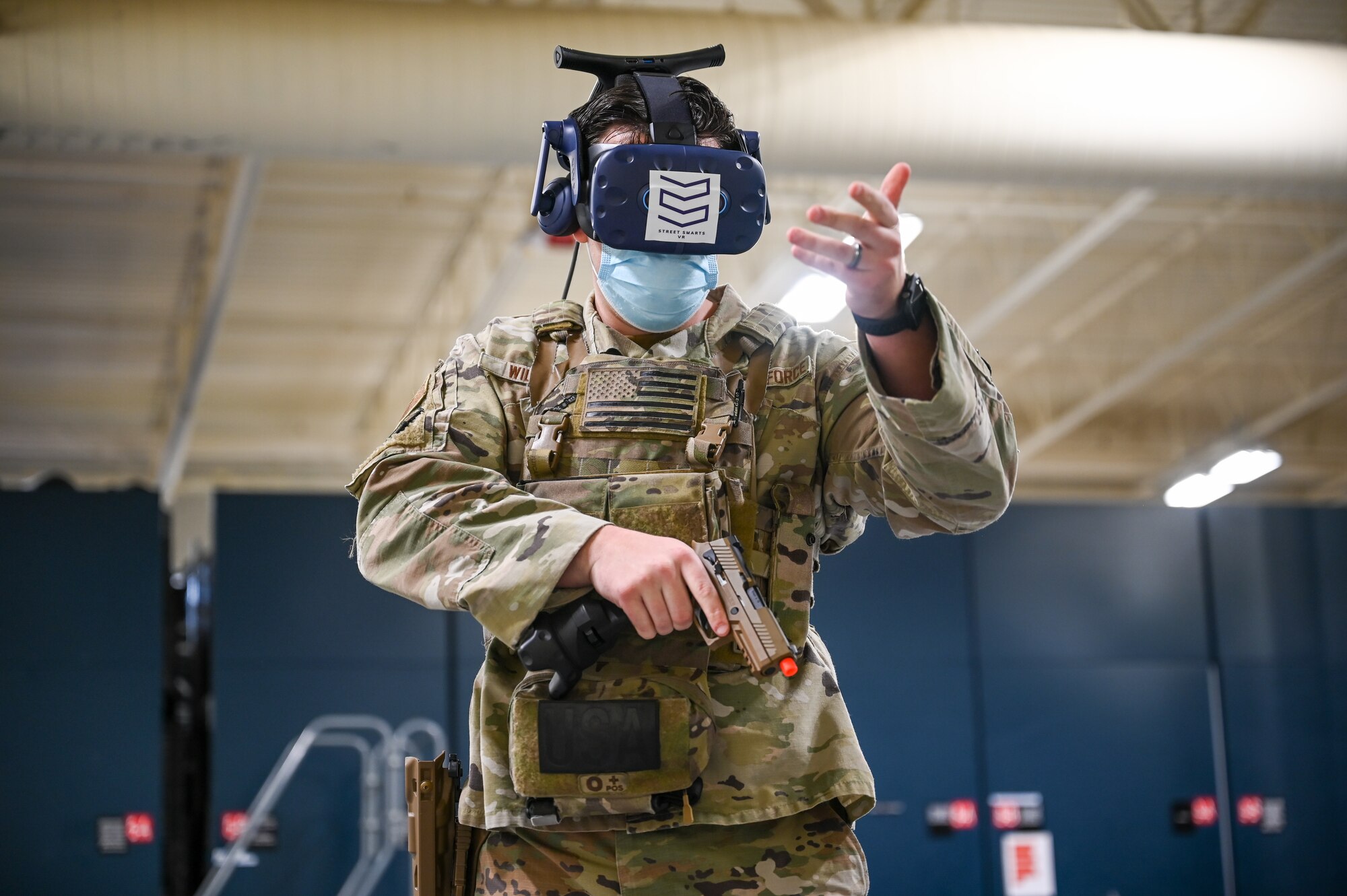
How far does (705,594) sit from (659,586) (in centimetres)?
4

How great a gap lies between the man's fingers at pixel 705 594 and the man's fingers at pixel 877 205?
1.07 ft

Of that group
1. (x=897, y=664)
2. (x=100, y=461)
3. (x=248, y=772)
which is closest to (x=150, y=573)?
(x=248, y=772)

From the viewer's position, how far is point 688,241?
1.37 metres

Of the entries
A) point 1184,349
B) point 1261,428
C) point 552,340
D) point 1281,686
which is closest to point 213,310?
point 1281,686

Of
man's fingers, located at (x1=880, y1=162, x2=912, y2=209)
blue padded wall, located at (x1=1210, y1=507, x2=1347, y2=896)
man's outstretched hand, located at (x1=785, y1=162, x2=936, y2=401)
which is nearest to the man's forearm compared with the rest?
man's outstretched hand, located at (x1=785, y1=162, x2=936, y2=401)

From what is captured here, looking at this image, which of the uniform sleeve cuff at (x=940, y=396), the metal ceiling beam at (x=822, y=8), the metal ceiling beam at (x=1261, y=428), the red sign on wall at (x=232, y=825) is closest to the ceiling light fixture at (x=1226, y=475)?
the metal ceiling beam at (x=822, y=8)

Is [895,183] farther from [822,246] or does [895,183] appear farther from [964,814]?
[964,814]

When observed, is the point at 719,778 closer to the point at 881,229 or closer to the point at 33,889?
the point at 881,229

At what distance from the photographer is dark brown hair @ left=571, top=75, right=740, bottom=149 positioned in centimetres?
146

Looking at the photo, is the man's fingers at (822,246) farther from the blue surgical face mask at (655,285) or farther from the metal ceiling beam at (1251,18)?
the metal ceiling beam at (1251,18)

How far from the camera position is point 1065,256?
10.4 meters

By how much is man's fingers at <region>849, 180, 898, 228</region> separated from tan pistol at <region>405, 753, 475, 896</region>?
0.72 meters

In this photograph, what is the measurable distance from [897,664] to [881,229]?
5.83m

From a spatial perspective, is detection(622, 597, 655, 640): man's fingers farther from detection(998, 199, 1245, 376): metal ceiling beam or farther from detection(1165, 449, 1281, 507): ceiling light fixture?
detection(998, 199, 1245, 376): metal ceiling beam
